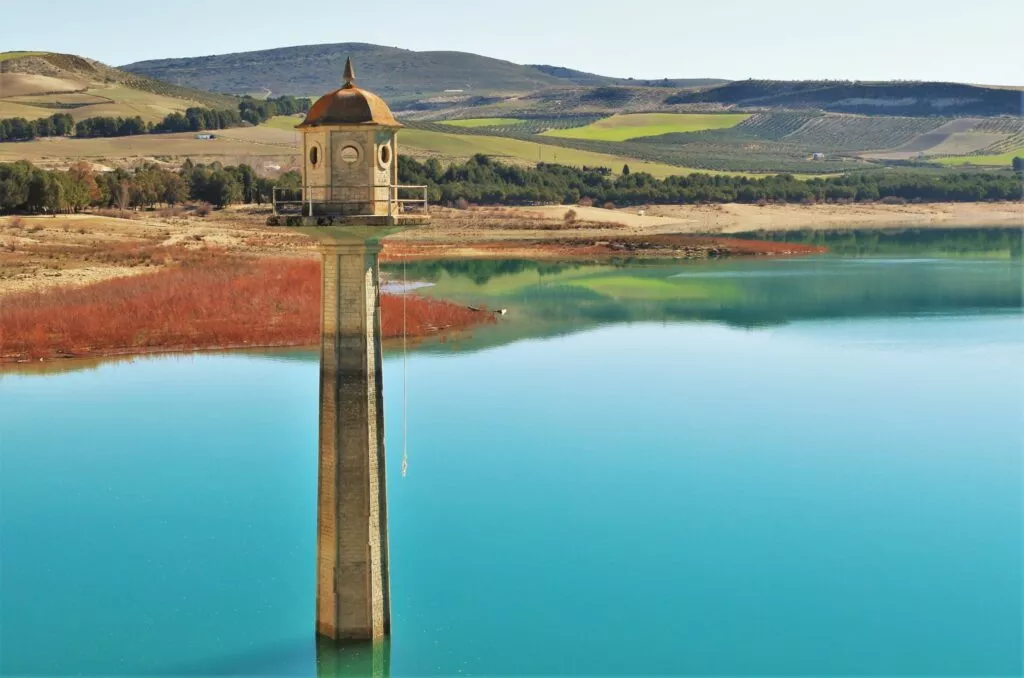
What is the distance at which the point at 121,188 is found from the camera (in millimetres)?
91562

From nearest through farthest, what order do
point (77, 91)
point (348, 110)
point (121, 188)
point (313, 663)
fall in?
point (348, 110) → point (313, 663) → point (121, 188) → point (77, 91)

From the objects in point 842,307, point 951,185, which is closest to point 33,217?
point 842,307

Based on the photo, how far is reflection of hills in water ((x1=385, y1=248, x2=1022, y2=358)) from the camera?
56.7 meters

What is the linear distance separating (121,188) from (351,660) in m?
77.4

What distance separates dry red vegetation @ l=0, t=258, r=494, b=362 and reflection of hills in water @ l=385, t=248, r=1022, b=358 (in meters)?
3.58

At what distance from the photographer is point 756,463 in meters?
31.3

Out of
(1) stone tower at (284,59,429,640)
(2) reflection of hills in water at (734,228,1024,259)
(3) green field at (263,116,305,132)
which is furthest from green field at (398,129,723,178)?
(1) stone tower at (284,59,429,640)

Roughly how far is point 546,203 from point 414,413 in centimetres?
8902

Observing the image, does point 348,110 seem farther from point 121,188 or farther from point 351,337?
point 121,188

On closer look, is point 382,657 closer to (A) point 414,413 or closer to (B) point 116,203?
(A) point 414,413

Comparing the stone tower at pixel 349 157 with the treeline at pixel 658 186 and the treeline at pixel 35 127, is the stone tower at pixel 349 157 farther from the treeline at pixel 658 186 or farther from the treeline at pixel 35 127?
the treeline at pixel 35 127

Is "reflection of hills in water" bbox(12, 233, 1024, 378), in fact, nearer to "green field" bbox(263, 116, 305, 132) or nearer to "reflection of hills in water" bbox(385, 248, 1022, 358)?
"reflection of hills in water" bbox(385, 248, 1022, 358)

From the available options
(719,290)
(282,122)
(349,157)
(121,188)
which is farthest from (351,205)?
(282,122)

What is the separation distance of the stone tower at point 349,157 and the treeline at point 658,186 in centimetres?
8712
